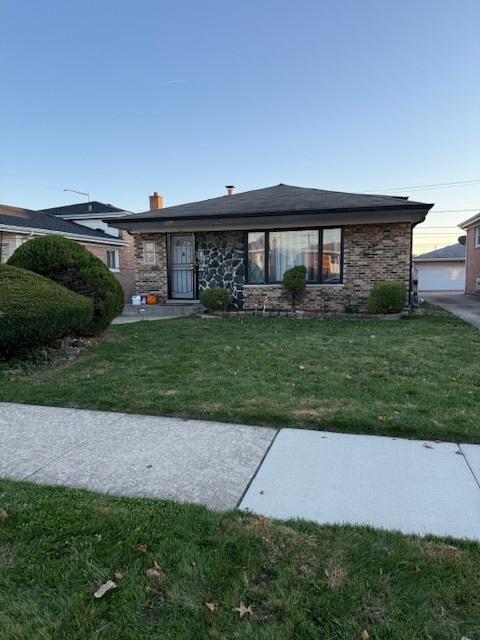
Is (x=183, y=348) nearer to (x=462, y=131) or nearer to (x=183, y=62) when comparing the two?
(x=183, y=62)

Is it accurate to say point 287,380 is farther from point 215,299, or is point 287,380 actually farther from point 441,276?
point 441,276

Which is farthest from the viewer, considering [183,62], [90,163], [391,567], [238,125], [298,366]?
[90,163]

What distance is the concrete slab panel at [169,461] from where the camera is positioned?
10.2 feet

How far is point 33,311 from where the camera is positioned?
6.48m

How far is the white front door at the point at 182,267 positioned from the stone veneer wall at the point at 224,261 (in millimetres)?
524

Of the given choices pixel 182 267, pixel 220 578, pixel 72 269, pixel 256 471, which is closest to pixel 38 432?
pixel 256 471

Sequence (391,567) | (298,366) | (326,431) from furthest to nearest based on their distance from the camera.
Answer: (298,366)
(326,431)
(391,567)

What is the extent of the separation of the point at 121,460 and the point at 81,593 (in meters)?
1.51

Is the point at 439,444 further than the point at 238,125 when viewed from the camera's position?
No

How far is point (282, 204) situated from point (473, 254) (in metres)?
12.7

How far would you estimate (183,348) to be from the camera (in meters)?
8.00

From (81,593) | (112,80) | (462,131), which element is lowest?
(81,593)

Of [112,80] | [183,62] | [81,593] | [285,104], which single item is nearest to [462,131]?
[285,104]

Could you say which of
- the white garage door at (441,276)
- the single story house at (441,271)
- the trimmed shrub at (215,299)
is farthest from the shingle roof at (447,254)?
the trimmed shrub at (215,299)
